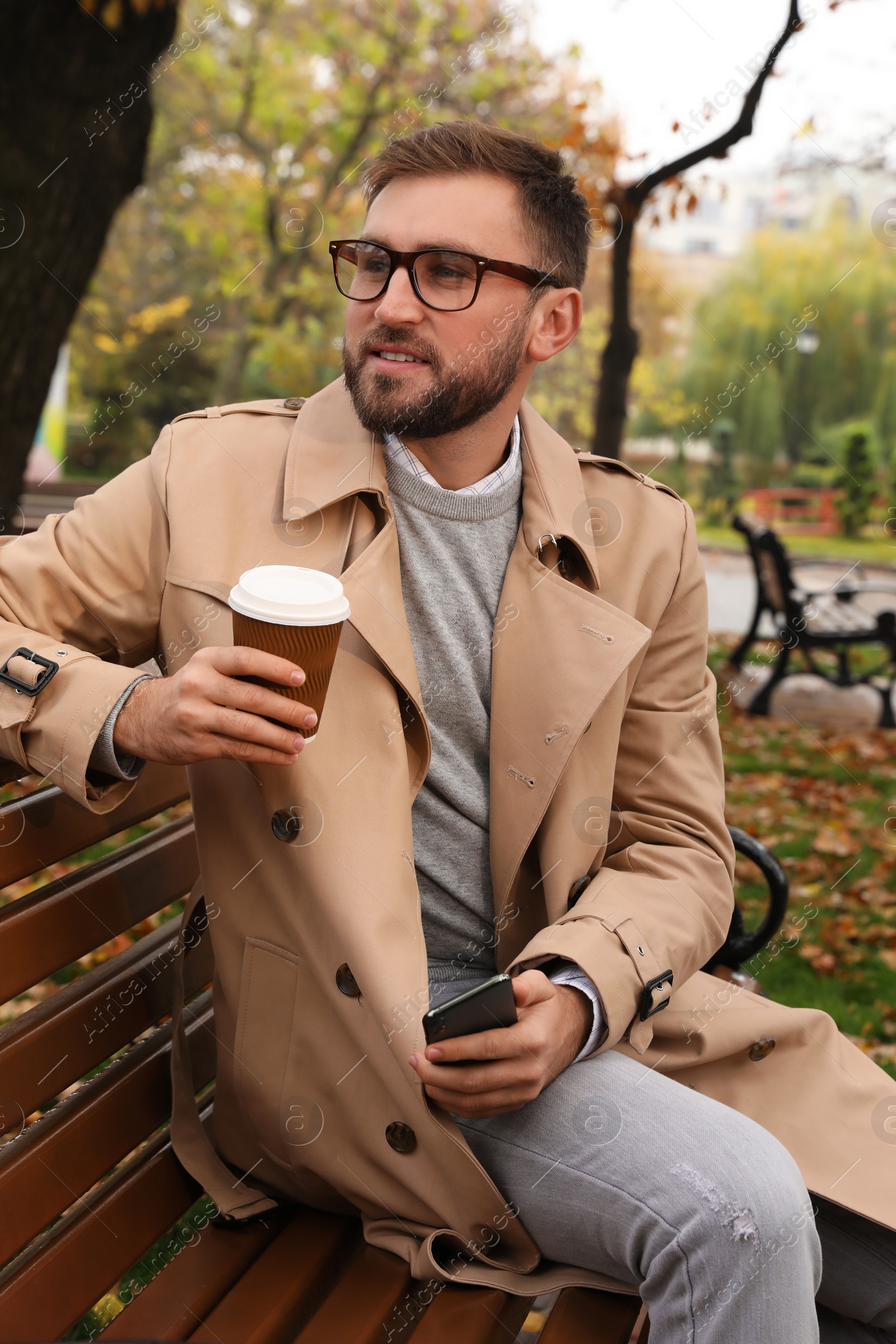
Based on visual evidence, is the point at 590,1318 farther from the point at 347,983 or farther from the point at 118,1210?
the point at 118,1210

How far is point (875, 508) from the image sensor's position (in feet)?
101

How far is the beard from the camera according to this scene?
2236 millimetres

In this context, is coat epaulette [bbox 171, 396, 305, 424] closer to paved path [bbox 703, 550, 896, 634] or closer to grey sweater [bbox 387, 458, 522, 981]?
grey sweater [bbox 387, 458, 522, 981]

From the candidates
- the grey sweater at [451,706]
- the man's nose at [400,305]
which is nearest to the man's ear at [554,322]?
the man's nose at [400,305]

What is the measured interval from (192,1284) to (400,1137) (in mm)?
392

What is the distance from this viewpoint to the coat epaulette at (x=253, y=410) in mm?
2158

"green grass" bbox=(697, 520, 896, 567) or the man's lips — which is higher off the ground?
the man's lips

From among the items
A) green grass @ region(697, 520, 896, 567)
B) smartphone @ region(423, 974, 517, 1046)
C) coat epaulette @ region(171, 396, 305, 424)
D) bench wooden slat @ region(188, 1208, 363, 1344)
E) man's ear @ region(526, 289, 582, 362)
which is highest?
man's ear @ region(526, 289, 582, 362)

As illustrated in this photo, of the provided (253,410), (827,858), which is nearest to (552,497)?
(253,410)

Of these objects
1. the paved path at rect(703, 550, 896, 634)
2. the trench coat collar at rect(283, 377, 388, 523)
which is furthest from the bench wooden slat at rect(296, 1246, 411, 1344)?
the paved path at rect(703, 550, 896, 634)

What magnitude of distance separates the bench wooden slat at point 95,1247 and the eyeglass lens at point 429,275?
1685 millimetres

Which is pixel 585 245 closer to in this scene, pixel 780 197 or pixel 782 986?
pixel 782 986

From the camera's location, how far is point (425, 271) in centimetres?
227

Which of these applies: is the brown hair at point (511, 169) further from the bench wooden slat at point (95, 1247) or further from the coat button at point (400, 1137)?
the bench wooden slat at point (95, 1247)
